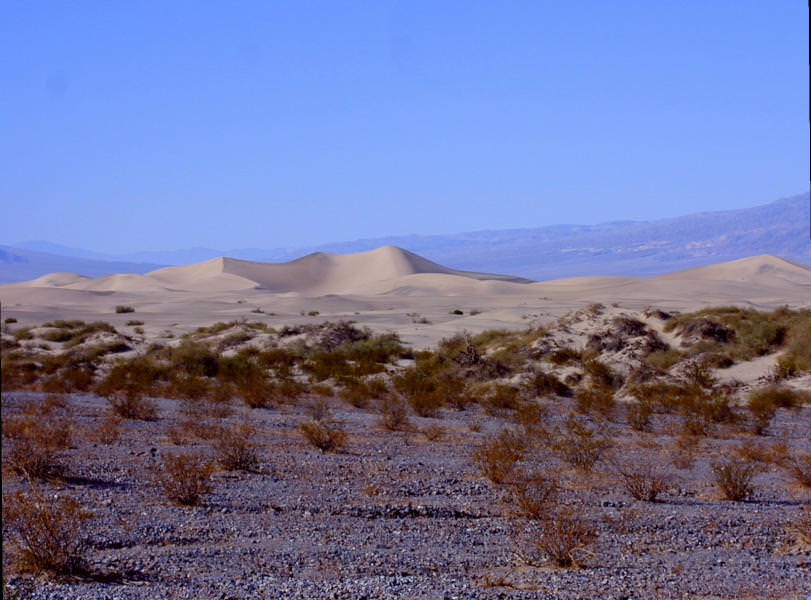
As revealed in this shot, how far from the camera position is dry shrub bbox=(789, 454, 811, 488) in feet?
42.7

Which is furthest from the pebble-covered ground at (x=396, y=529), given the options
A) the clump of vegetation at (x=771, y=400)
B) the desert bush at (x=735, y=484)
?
the clump of vegetation at (x=771, y=400)

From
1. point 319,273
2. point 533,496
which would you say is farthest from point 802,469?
point 319,273

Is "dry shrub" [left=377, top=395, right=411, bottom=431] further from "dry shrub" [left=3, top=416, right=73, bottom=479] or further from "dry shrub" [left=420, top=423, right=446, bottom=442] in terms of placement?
"dry shrub" [left=3, top=416, right=73, bottom=479]

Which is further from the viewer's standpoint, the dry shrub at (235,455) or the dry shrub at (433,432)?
the dry shrub at (433,432)

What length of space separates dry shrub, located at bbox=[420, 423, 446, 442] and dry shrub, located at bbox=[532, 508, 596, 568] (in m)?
7.99

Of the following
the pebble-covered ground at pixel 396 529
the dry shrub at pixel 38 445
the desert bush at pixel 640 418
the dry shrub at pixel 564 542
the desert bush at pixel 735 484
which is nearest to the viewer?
the pebble-covered ground at pixel 396 529

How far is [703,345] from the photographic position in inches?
1074

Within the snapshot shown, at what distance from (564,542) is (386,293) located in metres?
71.6

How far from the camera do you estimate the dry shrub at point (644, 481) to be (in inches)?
462

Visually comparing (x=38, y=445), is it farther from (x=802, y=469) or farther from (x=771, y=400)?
(x=771, y=400)

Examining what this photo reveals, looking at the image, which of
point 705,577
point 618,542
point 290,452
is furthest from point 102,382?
point 705,577

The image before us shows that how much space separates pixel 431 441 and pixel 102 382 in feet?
33.9

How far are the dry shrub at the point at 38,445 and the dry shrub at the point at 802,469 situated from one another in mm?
10955

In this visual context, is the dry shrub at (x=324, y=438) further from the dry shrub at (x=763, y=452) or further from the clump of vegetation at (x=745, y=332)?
the clump of vegetation at (x=745, y=332)
